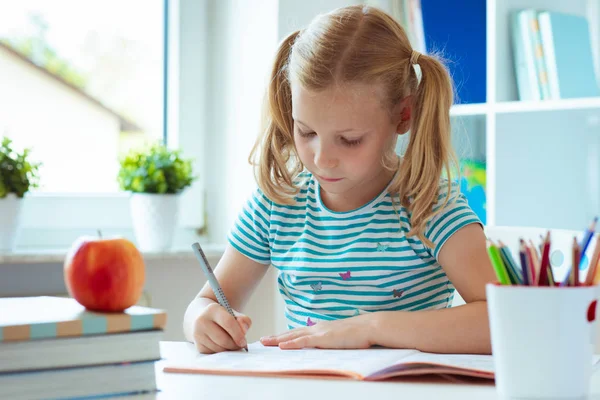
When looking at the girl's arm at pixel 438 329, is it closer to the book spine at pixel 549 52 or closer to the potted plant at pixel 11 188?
the book spine at pixel 549 52

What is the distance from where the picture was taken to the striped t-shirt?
1247 mm

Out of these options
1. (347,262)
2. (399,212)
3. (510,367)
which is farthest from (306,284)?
(510,367)

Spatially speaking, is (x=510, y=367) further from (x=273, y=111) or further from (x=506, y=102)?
(x=506, y=102)

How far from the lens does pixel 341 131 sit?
1118 mm

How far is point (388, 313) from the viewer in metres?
1.03

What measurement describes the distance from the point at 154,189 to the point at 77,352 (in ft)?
4.10

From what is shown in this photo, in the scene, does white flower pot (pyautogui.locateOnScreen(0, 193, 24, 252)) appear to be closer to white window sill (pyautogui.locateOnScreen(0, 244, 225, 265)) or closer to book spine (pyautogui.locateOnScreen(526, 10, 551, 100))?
white window sill (pyautogui.locateOnScreen(0, 244, 225, 265))

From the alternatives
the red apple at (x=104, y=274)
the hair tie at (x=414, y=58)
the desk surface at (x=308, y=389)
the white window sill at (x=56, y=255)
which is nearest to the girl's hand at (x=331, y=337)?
the desk surface at (x=308, y=389)

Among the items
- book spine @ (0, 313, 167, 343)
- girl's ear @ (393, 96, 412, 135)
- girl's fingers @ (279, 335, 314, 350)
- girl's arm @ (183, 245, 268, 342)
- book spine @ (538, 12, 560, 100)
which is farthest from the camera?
book spine @ (538, 12, 560, 100)

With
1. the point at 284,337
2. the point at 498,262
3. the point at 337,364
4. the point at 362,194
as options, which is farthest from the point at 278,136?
the point at 498,262

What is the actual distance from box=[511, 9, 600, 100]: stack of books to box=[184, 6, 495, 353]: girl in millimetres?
697

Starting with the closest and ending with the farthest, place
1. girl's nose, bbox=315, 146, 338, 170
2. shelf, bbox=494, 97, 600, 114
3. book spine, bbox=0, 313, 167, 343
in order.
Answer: book spine, bbox=0, 313, 167, 343, girl's nose, bbox=315, 146, 338, 170, shelf, bbox=494, 97, 600, 114

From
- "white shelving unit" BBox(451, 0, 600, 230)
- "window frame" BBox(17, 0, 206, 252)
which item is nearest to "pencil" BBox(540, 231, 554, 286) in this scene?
"white shelving unit" BBox(451, 0, 600, 230)

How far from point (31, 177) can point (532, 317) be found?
1.39m
